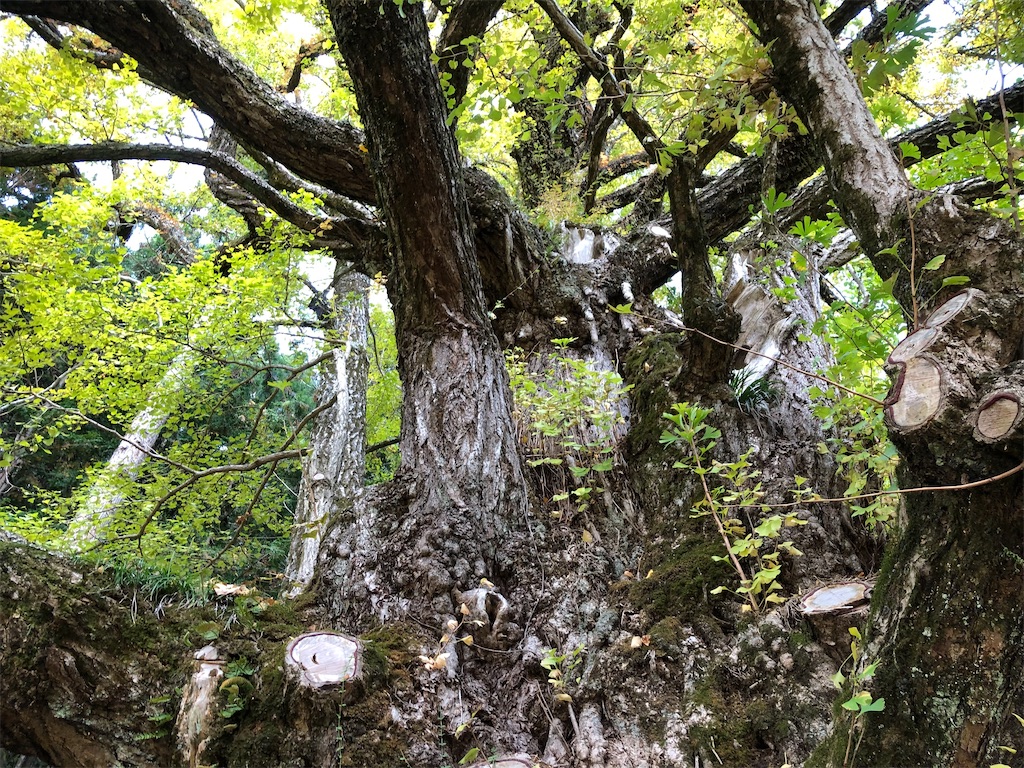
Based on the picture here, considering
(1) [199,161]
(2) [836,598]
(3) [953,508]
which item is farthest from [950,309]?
(1) [199,161]

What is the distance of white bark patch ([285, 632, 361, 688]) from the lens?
2.01 meters

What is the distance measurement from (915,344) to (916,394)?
0.17 meters

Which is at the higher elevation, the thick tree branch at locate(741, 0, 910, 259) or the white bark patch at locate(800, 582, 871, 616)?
the thick tree branch at locate(741, 0, 910, 259)

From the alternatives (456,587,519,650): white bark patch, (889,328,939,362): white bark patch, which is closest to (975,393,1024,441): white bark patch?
(889,328,939,362): white bark patch

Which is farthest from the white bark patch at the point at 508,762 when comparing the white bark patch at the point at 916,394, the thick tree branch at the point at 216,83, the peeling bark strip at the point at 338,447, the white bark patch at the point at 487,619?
the peeling bark strip at the point at 338,447

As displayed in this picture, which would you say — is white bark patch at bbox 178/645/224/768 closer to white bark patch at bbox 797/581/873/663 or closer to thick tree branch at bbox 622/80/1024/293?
white bark patch at bbox 797/581/873/663

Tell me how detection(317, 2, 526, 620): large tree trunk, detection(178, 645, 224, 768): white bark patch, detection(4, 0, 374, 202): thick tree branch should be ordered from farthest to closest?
detection(4, 0, 374, 202): thick tree branch, detection(317, 2, 526, 620): large tree trunk, detection(178, 645, 224, 768): white bark patch

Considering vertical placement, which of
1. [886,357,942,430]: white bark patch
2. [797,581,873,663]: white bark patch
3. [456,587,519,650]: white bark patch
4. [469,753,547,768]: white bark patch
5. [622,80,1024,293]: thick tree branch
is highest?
[622,80,1024,293]: thick tree branch

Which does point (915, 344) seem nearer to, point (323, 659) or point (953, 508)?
point (953, 508)

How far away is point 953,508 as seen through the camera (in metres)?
1.32

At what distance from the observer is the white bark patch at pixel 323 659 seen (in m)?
2.01

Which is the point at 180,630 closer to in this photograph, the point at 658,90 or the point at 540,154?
the point at 658,90

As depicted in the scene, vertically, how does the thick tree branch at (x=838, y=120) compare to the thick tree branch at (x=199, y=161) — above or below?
below

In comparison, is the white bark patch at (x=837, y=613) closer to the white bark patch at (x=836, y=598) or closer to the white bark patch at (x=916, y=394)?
the white bark patch at (x=836, y=598)
